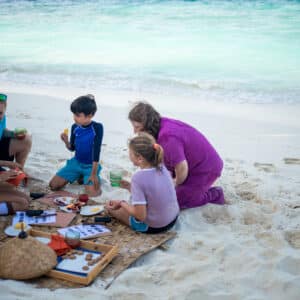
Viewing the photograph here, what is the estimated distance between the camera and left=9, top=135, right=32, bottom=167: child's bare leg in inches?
177

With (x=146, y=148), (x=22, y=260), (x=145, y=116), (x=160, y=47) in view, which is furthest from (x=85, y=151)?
(x=160, y=47)

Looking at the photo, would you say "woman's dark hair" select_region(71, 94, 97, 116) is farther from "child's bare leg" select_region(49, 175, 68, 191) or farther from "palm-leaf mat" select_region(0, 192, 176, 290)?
"palm-leaf mat" select_region(0, 192, 176, 290)

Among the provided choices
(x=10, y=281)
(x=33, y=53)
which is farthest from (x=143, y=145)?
(x=33, y=53)

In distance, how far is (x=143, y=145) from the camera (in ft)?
10.6

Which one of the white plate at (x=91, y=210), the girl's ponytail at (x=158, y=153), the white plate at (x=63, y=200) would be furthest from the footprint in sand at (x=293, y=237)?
the white plate at (x=63, y=200)

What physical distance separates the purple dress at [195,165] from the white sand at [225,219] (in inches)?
5.0

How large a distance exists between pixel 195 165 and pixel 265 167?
4.88 feet

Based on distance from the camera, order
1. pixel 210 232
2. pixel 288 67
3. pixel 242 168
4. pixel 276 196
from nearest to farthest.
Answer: pixel 210 232
pixel 276 196
pixel 242 168
pixel 288 67

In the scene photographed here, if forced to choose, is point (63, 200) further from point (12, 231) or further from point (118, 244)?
point (118, 244)

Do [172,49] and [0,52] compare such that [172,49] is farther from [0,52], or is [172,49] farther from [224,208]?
[224,208]

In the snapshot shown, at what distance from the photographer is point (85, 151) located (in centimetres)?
448

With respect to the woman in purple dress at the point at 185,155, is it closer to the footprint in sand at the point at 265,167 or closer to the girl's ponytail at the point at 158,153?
the girl's ponytail at the point at 158,153

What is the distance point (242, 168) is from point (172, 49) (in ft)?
37.3

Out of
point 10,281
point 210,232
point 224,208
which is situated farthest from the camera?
point 224,208
